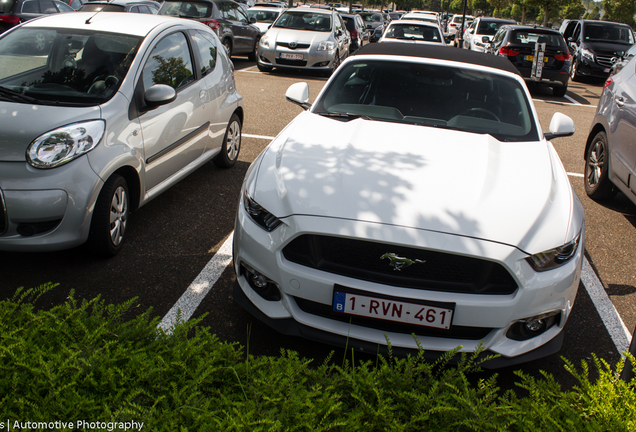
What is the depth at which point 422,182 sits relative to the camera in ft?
9.57

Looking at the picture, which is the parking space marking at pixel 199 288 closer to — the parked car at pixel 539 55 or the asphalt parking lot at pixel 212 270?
the asphalt parking lot at pixel 212 270

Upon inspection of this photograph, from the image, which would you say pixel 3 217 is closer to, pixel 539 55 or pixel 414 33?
pixel 539 55

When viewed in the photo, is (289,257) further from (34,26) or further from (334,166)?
(34,26)

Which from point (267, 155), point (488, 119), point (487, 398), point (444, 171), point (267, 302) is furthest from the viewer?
point (488, 119)

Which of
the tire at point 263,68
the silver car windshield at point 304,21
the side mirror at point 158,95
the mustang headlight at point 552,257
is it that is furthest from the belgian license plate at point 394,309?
the silver car windshield at point 304,21

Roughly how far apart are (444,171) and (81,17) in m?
3.60

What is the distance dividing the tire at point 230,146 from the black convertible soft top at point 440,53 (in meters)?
1.81

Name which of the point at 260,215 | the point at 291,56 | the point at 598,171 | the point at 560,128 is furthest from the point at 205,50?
the point at 291,56

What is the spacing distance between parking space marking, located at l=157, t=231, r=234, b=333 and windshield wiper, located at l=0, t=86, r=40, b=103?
1.70 m

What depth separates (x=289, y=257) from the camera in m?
2.70

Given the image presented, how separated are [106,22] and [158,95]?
111cm

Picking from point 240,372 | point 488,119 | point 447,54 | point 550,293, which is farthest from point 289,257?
point 447,54

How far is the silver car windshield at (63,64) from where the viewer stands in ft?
12.7

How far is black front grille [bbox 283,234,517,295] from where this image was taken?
2549 millimetres
